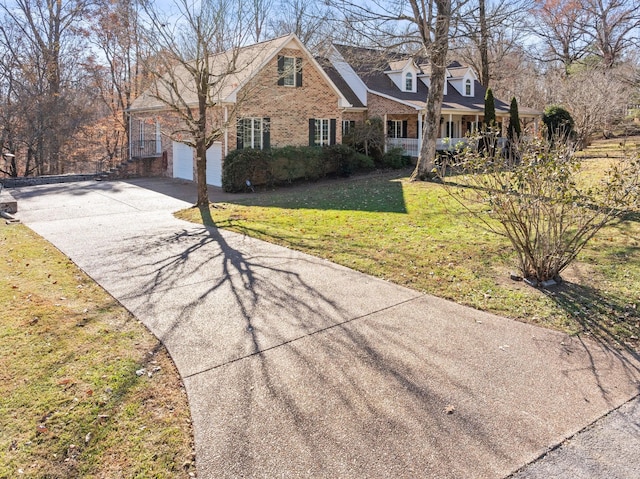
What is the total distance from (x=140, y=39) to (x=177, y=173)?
32.2ft

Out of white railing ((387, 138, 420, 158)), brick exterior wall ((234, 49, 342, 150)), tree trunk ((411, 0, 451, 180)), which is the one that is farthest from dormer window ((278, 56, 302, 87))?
white railing ((387, 138, 420, 158))

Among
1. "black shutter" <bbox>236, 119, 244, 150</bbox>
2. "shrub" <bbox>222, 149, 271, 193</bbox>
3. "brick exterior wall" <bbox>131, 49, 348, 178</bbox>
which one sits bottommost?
"shrub" <bbox>222, 149, 271, 193</bbox>

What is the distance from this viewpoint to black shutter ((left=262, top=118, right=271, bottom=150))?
20.1 m

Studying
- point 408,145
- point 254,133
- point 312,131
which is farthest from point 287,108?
point 408,145

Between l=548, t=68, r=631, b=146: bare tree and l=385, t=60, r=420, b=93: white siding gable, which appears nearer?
l=548, t=68, r=631, b=146: bare tree

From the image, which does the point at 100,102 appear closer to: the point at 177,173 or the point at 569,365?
the point at 177,173

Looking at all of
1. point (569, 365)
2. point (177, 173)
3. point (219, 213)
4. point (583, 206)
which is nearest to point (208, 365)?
point (569, 365)

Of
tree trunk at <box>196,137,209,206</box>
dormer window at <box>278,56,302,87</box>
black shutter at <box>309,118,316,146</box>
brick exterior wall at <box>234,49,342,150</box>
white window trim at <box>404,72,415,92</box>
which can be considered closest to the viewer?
tree trunk at <box>196,137,209,206</box>

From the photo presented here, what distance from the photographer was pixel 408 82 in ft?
92.8

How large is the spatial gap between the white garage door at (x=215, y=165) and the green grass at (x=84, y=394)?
44.3ft

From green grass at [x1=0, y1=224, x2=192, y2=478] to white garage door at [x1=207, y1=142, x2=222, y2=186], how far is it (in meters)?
13.5

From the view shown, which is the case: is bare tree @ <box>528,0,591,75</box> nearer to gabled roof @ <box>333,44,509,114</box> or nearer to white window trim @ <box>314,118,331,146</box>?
gabled roof @ <box>333,44,509,114</box>

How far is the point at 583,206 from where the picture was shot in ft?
20.1

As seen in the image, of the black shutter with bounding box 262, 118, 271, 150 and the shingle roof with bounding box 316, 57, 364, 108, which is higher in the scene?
the shingle roof with bounding box 316, 57, 364, 108
